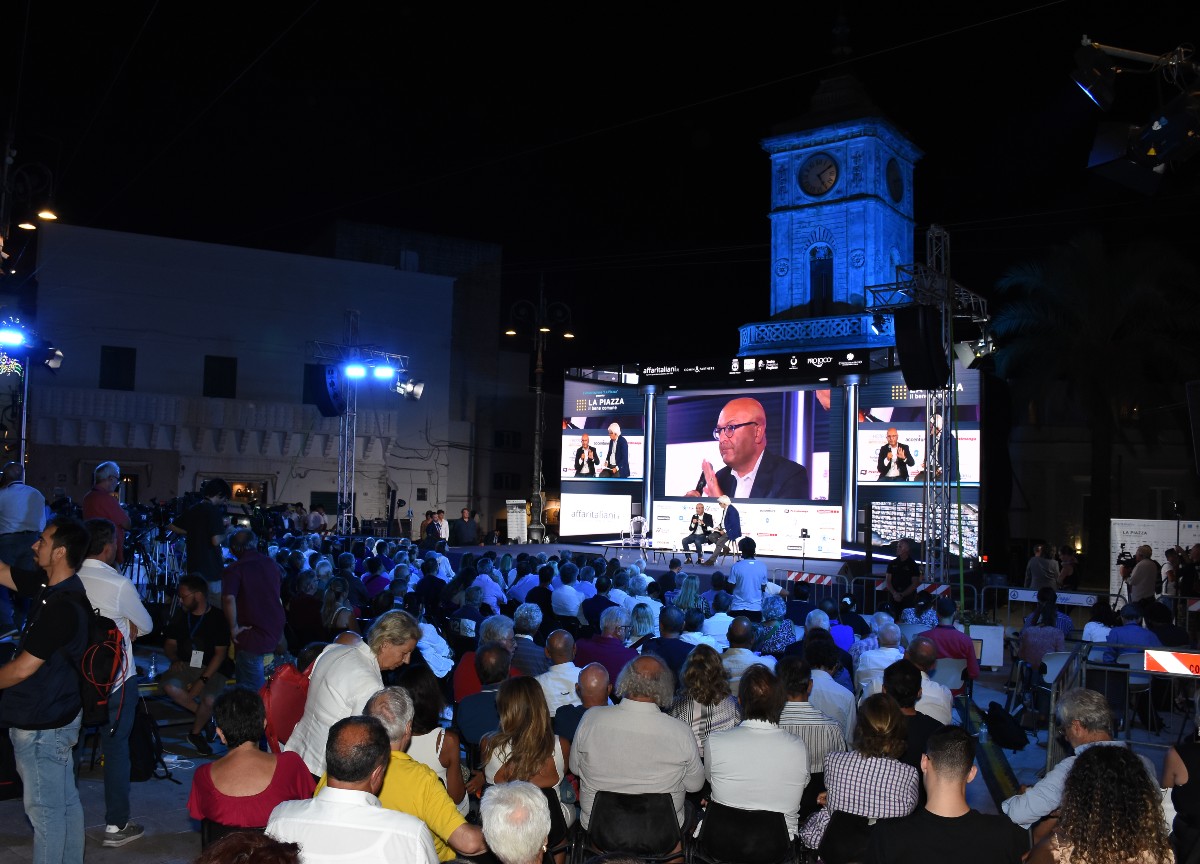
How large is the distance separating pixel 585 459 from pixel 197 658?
19572mm

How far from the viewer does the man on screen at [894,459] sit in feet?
68.2

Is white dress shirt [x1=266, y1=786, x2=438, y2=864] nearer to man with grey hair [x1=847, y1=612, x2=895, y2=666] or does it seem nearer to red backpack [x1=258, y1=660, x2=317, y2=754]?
red backpack [x1=258, y1=660, x2=317, y2=754]

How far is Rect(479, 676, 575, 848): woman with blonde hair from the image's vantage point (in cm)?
410

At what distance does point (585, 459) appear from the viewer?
2634 cm

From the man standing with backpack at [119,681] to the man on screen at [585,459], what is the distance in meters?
21.1

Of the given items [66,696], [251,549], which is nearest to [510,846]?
[66,696]

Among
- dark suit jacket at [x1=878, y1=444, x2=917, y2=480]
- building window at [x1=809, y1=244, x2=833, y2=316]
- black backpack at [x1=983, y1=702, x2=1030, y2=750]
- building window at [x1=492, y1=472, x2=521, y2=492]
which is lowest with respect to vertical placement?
black backpack at [x1=983, y1=702, x2=1030, y2=750]

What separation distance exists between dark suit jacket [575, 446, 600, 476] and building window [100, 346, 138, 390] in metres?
12.9

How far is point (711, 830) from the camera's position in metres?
4.22

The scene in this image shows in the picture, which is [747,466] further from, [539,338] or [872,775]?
[872,775]

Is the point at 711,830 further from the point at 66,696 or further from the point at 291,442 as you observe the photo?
the point at 291,442

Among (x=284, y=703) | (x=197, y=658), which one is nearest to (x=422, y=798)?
(x=284, y=703)

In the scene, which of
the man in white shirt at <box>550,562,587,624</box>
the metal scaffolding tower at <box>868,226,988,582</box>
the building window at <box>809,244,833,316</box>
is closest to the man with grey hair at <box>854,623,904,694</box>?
the man in white shirt at <box>550,562,587,624</box>

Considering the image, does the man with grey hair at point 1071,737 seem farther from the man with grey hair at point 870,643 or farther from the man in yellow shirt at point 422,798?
the man with grey hair at point 870,643
